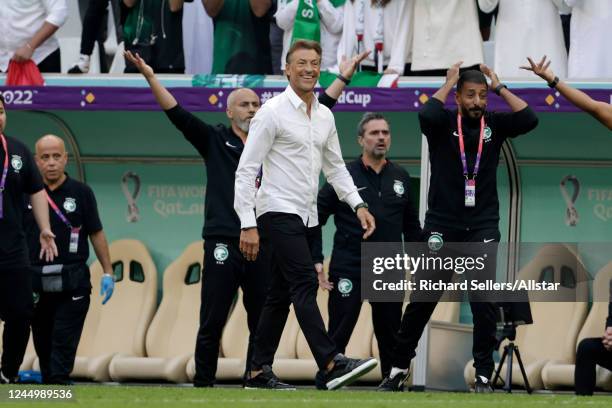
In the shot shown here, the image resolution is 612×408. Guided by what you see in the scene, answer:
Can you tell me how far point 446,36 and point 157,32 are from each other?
2632 millimetres

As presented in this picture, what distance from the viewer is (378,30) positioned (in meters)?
13.7

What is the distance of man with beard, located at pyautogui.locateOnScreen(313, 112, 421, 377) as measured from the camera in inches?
454

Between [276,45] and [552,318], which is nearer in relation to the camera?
[552,318]

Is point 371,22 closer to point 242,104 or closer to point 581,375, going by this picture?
point 242,104

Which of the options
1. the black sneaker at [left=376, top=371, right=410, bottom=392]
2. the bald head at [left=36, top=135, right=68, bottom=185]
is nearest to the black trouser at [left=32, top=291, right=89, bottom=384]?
the bald head at [left=36, top=135, right=68, bottom=185]

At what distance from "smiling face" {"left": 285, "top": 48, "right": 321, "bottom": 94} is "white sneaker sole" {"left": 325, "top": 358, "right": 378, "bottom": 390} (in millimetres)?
1717

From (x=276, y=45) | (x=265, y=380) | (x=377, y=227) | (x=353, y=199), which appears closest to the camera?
(x=353, y=199)

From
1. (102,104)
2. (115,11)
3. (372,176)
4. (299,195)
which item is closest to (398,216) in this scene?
(372,176)

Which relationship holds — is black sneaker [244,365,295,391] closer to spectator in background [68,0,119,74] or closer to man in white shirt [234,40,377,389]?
man in white shirt [234,40,377,389]

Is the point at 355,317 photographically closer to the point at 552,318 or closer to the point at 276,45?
the point at 552,318

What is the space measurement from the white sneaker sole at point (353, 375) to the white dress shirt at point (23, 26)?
631cm

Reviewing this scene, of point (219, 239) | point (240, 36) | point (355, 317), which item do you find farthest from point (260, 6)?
point (219, 239)

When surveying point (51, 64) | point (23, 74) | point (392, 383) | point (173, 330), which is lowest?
point (392, 383)

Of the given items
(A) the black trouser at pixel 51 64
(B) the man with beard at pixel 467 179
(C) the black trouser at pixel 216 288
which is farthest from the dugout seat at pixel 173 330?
(B) the man with beard at pixel 467 179
